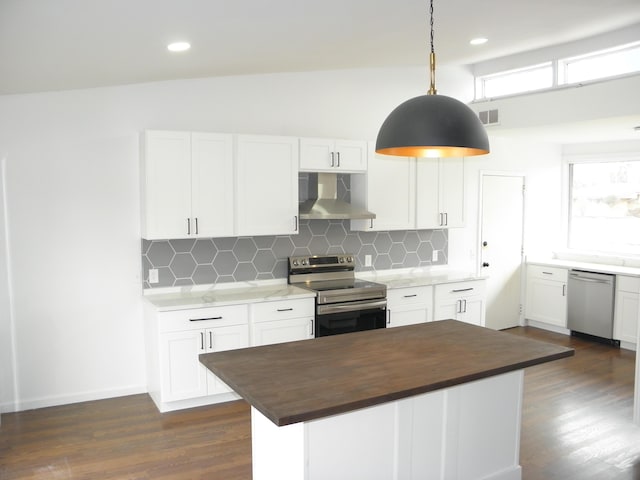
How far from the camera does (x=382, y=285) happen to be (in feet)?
16.4

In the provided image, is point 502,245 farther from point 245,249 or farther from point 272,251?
point 245,249

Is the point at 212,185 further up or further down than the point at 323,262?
further up

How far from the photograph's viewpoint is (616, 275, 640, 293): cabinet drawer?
5.91 m

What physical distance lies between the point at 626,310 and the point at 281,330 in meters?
3.94

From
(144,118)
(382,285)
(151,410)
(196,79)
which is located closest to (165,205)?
(144,118)

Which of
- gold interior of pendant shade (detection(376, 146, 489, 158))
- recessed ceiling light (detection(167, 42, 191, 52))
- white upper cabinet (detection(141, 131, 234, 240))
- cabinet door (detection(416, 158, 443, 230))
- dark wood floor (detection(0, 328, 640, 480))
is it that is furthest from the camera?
cabinet door (detection(416, 158, 443, 230))

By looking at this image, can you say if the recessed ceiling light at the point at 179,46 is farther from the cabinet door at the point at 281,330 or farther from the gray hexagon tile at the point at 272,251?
the cabinet door at the point at 281,330

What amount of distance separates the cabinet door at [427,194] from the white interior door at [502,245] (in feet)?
3.91

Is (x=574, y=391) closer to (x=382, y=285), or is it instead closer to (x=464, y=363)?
(x=382, y=285)

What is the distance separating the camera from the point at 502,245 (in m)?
6.89

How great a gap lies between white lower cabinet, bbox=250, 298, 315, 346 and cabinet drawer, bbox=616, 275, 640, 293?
3.62 metres

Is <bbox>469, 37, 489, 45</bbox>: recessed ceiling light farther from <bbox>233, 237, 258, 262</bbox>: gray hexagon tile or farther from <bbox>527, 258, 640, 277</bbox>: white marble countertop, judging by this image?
<bbox>527, 258, 640, 277</bbox>: white marble countertop

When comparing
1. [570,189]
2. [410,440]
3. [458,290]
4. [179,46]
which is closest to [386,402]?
[410,440]

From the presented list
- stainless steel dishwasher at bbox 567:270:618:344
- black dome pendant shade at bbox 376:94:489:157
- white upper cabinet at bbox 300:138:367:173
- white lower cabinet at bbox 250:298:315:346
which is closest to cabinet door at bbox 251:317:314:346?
white lower cabinet at bbox 250:298:315:346
